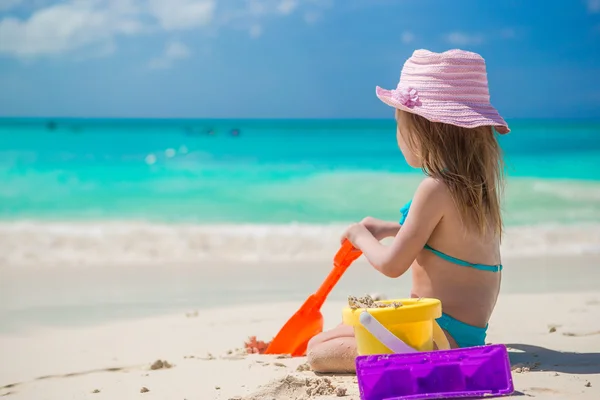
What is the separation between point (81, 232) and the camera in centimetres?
636

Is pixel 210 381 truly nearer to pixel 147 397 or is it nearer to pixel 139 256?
pixel 147 397

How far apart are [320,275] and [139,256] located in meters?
1.54

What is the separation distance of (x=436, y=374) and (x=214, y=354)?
46.8 inches

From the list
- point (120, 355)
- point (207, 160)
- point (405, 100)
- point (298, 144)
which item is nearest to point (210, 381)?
point (120, 355)

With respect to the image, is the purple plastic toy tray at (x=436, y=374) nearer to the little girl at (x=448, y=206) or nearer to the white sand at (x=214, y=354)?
the white sand at (x=214, y=354)

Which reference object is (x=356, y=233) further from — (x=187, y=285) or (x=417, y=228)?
(x=187, y=285)

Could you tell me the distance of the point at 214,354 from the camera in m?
2.89

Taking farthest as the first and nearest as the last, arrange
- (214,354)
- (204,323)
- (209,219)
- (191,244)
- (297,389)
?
(209,219)
(191,244)
(204,323)
(214,354)
(297,389)

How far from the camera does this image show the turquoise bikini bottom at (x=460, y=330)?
2311mm

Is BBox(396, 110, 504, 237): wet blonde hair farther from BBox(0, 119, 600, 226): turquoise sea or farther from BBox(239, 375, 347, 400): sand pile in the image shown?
BBox(0, 119, 600, 226): turquoise sea

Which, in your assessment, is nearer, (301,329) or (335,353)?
(335,353)

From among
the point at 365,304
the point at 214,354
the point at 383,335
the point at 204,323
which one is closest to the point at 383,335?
the point at 383,335

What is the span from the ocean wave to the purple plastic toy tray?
3.40 m

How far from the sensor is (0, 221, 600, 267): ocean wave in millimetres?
5422
